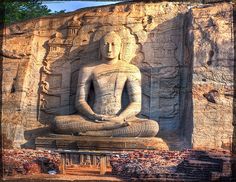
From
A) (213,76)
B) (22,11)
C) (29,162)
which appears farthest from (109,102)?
(22,11)

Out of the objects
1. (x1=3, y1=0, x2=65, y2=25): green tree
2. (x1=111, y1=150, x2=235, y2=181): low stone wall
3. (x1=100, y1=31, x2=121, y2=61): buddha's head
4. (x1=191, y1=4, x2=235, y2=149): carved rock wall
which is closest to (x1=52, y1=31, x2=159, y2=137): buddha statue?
(x1=100, y1=31, x2=121, y2=61): buddha's head

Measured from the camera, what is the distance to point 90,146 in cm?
1153

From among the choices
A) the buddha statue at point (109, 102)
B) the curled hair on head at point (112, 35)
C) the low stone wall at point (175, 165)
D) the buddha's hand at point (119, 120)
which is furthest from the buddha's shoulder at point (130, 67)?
Answer: the low stone wall at point (175, 165)

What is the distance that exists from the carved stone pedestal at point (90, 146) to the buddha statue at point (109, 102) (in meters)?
0.23

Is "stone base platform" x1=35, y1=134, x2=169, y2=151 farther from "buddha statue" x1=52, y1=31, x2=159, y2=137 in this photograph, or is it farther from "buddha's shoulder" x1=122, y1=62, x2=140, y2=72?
"buddha's shoulder" x1=122, y1=62, x2=140, y2=72

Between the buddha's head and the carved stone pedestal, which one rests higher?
the buddha's head

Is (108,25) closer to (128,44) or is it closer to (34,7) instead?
(128,44)

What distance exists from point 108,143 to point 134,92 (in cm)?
151

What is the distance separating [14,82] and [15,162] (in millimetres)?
3027

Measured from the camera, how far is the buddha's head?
12836mm

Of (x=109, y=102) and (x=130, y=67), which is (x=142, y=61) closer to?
(x=130, y=67)

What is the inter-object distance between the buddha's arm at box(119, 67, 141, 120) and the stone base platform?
776 mm

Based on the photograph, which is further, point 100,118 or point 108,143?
point 100,118

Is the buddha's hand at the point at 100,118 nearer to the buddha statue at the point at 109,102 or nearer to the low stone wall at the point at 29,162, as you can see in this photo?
the buddha statue at the point at 109,102
